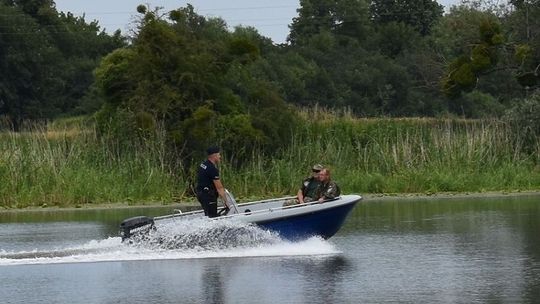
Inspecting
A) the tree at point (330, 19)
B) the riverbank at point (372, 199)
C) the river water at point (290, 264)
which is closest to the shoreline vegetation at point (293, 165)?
the riverbank at point (372, 199)

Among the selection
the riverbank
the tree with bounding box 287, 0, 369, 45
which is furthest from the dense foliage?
the riverbank

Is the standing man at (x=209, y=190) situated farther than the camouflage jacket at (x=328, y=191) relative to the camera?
No

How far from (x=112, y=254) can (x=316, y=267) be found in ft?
11.5

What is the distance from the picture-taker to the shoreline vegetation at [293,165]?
32438 mm

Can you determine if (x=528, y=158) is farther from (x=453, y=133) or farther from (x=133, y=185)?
(x=133, y=185)

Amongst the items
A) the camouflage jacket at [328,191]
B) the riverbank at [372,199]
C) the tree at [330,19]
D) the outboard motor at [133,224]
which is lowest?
the riverbank at [372,199]

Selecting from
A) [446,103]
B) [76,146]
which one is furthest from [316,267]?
[446,103]

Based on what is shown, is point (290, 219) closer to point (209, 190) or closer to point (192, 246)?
point (209, 190)

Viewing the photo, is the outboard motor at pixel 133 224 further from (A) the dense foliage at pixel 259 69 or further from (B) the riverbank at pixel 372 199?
(A) the dense foliage at pixel 259 69

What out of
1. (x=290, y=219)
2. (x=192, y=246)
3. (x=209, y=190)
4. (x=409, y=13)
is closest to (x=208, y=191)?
(x=209, y=190)

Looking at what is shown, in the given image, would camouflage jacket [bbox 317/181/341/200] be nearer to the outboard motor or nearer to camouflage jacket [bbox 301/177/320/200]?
camouflage jacket [bbox 301/177/320/200]

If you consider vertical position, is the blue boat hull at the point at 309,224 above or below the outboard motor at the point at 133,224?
below

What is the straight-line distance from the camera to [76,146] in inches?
1361

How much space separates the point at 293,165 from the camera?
34.7 meters
